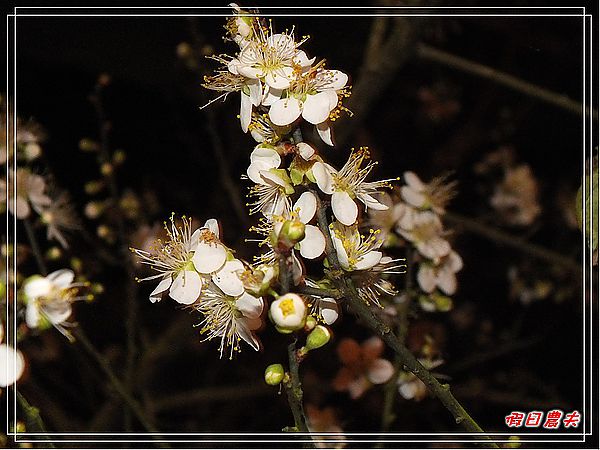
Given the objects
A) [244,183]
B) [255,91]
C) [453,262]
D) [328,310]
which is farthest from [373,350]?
[244,183]

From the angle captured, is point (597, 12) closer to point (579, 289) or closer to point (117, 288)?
point (579, 289)

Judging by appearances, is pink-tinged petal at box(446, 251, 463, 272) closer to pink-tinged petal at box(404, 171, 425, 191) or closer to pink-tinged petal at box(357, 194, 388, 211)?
pink-tinged petal at box(404, 171, 425, 191)

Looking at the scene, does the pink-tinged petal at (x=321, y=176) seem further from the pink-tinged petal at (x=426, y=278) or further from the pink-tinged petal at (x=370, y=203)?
the pink-tinged petal at (x=426, y=278)

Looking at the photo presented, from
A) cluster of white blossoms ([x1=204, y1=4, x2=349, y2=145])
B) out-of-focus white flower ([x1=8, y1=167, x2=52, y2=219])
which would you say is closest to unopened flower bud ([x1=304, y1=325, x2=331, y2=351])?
cluster of white blossoms ([x1=204, y1=4, x2=349, y2=145])

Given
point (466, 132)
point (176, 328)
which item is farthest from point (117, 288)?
point (466, 132)

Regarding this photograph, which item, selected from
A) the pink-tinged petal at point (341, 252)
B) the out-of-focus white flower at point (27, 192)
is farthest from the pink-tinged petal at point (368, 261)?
the out-of-focus white flower at point (27, 192)
